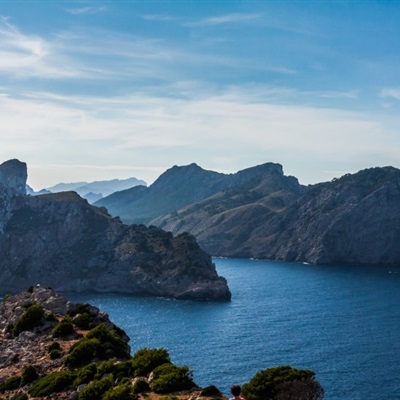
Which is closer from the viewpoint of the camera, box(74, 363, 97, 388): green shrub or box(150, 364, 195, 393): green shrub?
box(150, 364, 195, 393): green shrub

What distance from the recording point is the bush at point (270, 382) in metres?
39.2

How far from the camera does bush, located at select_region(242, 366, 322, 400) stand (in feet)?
128

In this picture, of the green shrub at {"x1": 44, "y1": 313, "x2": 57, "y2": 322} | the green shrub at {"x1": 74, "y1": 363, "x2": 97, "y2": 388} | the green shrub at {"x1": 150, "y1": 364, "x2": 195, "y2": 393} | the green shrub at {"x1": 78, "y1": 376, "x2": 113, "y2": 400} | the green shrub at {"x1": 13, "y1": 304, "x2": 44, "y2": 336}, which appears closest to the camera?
the green shrub at {"x1": 150, "y1": 364, "x2": 195, "y2": 393}

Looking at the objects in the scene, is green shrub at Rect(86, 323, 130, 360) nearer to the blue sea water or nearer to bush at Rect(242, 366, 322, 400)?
bush at Rect(242, 366, 322, 400)

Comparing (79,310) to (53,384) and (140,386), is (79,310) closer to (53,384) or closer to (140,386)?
(53,384)

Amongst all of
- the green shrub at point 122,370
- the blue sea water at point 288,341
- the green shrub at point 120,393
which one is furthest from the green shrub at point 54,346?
the blue sea water at point 288,341

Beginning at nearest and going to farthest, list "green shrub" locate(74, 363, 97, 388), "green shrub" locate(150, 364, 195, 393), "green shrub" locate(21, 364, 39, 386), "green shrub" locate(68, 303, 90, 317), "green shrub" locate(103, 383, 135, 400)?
"green shrub" locate(103, 383, 135, 400)
"green shrub" locate(150, 364, 195, 393)
"green shrub" locate(74, 363, 97, 388)
"green shrub" locate(21, 364, 39, 386)
"green shrub" locate(68, 303, 90, 317)

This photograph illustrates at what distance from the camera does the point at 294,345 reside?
470 ft

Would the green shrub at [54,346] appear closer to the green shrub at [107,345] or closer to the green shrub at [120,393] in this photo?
the green shrub at [107,345]

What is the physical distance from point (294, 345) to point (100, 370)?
104 metres

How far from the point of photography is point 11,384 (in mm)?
53594

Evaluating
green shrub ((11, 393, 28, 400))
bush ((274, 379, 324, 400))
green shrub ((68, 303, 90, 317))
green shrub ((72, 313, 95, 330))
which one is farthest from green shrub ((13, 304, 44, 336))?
bush ((274, 379, 324, 400))

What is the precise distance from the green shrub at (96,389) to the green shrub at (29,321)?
24786mm

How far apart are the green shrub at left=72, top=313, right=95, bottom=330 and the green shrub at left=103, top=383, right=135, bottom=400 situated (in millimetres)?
24937
